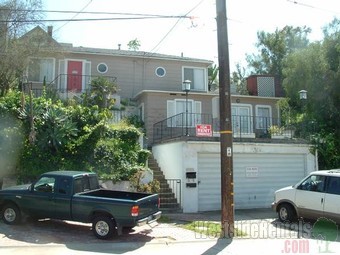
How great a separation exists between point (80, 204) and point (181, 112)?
12917 mm

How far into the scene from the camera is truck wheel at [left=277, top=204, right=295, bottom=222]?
13125 mm

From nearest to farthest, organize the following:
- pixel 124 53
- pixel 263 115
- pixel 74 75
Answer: pixel 74 75 < pixel 124 53 < pixel 263 115

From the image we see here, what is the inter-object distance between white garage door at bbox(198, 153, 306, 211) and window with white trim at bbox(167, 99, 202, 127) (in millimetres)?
4946

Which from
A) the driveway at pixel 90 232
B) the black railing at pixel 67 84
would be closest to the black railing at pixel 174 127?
the black railing at pixel 67 84

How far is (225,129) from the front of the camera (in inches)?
421

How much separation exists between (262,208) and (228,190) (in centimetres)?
737

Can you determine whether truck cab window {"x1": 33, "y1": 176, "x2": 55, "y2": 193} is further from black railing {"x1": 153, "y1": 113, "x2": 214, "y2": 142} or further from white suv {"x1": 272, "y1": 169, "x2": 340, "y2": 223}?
black railing {"x1": 153, "y1": 113, "x2": 214, "y2": 142}

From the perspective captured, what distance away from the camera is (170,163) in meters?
16.8

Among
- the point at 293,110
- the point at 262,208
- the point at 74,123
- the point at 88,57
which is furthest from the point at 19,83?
the point at 293,110

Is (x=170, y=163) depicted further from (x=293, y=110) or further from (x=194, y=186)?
(x=293, y=110)

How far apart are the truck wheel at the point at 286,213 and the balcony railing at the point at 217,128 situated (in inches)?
222

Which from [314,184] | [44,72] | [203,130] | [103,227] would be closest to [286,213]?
[314,184]

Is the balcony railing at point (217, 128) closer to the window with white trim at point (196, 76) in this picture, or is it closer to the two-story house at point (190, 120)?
the two-story house at point (190, 120)

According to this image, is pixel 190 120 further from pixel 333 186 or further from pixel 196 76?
pixel 333 186
